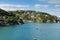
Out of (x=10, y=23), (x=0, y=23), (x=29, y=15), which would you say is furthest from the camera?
(x=29, y=15)

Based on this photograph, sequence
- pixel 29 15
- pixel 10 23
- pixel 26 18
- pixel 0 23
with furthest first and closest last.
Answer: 1. pixel 29 15
2. pixel 26 18
3. pixel 10 23
4. pixel 0 23

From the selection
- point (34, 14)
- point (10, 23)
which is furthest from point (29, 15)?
point (10, 23)

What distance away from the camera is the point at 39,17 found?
7219 inches

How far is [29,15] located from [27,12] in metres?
8.82

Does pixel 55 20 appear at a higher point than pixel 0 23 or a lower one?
lower

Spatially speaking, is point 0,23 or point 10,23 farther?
point 10,23

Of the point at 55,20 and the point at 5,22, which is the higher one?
the point at 5,22

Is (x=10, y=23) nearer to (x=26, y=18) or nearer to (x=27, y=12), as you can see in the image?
(x=26, y=18)

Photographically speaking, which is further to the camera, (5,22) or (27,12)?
(27,12)

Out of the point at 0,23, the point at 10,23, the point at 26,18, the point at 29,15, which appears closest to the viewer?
the point at 0,23

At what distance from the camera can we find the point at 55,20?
578 feet

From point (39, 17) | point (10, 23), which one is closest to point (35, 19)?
point (39, 17)

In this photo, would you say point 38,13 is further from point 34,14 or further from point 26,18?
point 26,18

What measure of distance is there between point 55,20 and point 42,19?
518 inches
